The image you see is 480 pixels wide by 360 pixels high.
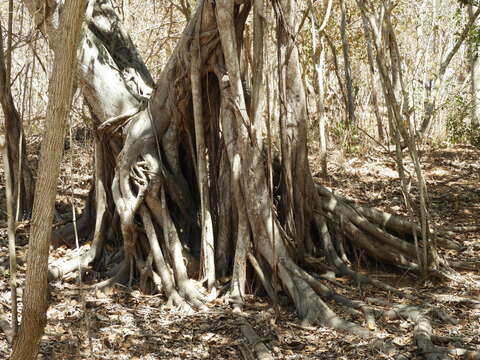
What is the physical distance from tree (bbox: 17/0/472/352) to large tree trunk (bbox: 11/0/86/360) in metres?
2.21

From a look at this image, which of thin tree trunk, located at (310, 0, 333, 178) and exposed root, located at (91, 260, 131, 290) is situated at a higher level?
thin tree trunk, located at (310, 0, 333, 178)

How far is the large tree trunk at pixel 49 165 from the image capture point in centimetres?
258

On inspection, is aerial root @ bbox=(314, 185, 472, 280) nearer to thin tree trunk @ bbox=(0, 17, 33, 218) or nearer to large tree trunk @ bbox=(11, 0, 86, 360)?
thin tree trunk @ bbox=(0, 17, 33, 218)

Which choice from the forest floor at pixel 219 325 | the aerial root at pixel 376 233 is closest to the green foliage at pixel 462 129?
the forest floor at pixel 219 325

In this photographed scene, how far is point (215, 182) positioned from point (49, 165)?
3.08 meters

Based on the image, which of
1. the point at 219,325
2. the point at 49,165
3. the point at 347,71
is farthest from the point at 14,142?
the point at 347,71

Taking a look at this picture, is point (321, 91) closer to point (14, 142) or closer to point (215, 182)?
point (215, 182)

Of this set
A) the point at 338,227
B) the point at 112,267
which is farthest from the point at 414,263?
the point at 112,267

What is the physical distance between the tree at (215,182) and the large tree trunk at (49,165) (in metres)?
2.21

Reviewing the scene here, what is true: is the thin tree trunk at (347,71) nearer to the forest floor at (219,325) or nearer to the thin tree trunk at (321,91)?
the thin tree trunk at (321,91)

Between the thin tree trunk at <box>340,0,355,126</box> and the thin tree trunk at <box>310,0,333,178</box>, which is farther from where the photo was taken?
the thin tree trunk at <box>340,0,355,126</box>

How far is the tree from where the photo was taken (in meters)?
5.06

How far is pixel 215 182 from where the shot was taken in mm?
5648

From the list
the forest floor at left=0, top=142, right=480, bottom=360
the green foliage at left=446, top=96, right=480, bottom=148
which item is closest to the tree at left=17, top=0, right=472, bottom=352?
the forest floor at left=0, top=142, right=480, bottom=360
